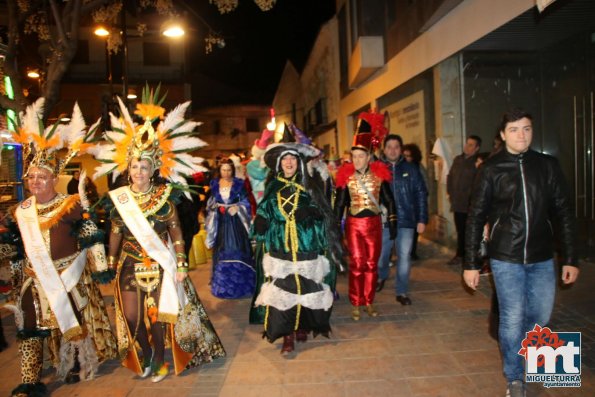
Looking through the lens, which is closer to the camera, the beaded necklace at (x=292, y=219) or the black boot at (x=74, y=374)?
the black boot at (x=74, y=374)

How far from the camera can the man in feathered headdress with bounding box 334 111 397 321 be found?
217 inches

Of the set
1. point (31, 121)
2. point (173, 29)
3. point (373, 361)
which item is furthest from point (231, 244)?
point (173, 29)

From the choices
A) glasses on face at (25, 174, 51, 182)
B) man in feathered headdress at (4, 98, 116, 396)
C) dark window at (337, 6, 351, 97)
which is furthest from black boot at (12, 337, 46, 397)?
dark window at (337, 6, 351, 97)

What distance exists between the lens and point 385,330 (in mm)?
5141

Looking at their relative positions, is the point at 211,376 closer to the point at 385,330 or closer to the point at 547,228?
the point at 385,330

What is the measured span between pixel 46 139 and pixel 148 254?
4.73 ft

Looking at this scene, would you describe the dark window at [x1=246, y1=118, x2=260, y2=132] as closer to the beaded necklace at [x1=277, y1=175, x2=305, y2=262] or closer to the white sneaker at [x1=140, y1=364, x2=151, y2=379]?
the beaded necklace at [x1=277, y1=175, x2=305, y2=262]

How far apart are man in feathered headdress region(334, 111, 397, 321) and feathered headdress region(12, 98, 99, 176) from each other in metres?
3.02

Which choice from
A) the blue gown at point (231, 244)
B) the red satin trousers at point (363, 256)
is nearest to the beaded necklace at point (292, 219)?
the red satin trousers at point (363, 256)

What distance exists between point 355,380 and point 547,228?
2.04 m

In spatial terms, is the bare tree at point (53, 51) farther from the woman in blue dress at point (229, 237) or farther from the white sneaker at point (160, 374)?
the white sneaker at point (160, 374)

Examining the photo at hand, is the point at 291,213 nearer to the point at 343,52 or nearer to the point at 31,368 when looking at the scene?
the point at 31,368

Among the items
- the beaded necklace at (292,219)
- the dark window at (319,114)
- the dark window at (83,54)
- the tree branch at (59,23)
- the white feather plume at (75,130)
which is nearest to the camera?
the white feather plume at (75,130)

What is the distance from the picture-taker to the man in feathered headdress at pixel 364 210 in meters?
5.51
